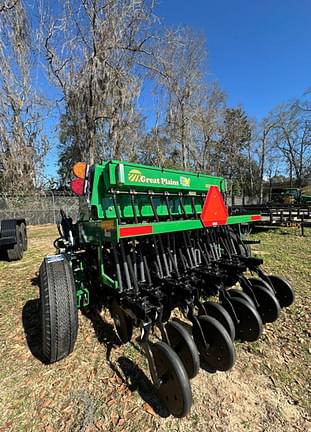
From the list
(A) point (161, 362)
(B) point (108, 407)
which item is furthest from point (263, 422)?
(B) point (108, 407)

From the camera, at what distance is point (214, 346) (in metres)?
2.05

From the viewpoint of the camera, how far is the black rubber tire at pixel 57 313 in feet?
7.05

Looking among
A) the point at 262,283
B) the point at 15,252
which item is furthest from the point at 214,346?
the point at 15,252

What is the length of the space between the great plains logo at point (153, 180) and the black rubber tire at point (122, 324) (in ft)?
4.16

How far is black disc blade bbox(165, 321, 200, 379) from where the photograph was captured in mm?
1848

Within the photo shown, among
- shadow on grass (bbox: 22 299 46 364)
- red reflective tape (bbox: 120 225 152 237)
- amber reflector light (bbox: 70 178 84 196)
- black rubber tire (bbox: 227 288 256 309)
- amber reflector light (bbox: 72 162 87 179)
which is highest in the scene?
amber reflector light (bbox: 72 162 87 179)

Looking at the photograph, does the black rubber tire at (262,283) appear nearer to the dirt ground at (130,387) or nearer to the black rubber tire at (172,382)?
the dirt ground at (130,387)

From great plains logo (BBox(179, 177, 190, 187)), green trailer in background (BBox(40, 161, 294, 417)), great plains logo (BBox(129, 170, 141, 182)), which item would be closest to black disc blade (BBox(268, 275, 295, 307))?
green trailer in background (BBox(40, 161, 294, 417))

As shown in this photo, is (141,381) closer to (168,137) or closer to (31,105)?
(31,105)

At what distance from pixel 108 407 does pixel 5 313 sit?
7.24 ft

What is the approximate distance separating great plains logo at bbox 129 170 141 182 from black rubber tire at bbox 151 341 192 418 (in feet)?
5.11

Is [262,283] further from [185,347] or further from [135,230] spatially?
[135,230]

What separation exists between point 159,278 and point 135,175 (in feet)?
3.56

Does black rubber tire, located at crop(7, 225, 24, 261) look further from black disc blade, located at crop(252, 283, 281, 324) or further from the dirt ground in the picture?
black disc blade, located at crop(252, 283, 281, 324)
